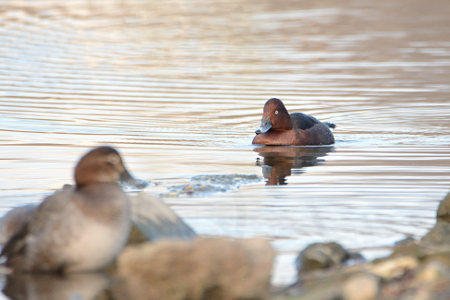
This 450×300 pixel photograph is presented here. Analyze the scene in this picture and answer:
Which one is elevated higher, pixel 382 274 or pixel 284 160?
pixel 382 274

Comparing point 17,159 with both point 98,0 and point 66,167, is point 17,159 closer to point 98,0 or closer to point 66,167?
point 66,167

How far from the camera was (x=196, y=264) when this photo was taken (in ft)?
20.4

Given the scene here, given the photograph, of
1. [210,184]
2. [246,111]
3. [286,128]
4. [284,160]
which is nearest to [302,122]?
[286,128]

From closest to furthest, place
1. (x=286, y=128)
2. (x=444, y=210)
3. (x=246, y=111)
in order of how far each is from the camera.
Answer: (x=444, y=210) < (x=286, y=128) < (x=246, y=111)

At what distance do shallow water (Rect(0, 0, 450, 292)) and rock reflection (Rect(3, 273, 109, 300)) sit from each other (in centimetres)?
134

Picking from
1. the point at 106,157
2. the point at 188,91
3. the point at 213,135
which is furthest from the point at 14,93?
the point at 106,157

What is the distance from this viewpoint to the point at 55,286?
6562 millimetres

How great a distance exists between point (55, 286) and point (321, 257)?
6.26 feet

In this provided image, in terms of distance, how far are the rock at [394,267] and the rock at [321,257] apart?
23.8 inches

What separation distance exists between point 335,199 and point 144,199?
225cm

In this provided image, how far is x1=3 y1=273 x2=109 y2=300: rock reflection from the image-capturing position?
254 inches

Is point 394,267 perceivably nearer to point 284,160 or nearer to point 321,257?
point 321,257

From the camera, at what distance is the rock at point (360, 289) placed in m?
5.65

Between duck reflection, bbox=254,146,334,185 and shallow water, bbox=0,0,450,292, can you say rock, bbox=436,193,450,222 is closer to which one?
shallow water, bbox=0,0,450,292
